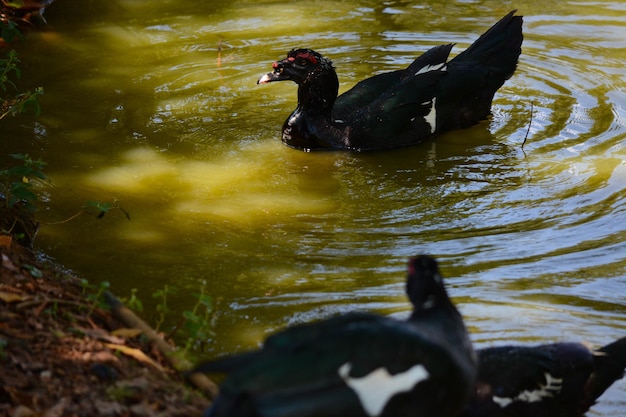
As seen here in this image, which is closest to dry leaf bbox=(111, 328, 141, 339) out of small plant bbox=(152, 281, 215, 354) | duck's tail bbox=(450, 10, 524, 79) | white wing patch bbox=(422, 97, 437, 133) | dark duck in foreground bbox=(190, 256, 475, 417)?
small plant bbox=(152, 281, 215, 354)

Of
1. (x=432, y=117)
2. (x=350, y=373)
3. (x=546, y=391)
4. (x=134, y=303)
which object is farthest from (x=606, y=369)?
(x=432, y=117)

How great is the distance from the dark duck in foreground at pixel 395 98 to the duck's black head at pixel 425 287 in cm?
472

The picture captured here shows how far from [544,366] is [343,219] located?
8.82 feet

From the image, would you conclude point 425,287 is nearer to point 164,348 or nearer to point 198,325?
point 198,325

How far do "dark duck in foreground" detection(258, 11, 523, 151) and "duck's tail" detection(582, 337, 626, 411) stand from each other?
4.22m

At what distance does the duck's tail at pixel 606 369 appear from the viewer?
15.4ft

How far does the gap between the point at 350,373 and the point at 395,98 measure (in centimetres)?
561

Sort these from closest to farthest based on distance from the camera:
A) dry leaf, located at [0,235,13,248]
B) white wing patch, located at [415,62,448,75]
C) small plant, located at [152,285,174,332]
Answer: small plant, located at [152,285,174,332]
dry leaf, located at [0,235,13,248]
white wing patch, located at [415,62,448,75]

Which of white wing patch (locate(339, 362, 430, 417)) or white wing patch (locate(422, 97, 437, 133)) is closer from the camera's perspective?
white wing patch (locate(339, 362, 430, 417))

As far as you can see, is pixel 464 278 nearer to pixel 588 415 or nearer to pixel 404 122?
pixel 588 415

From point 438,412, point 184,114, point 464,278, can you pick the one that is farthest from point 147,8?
point 438,412

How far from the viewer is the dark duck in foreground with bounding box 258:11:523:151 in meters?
8.73

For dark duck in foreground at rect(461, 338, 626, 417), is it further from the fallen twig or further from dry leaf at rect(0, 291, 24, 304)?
dry leaf at rect(0, 291, 24, 304)

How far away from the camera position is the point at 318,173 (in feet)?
26.9
